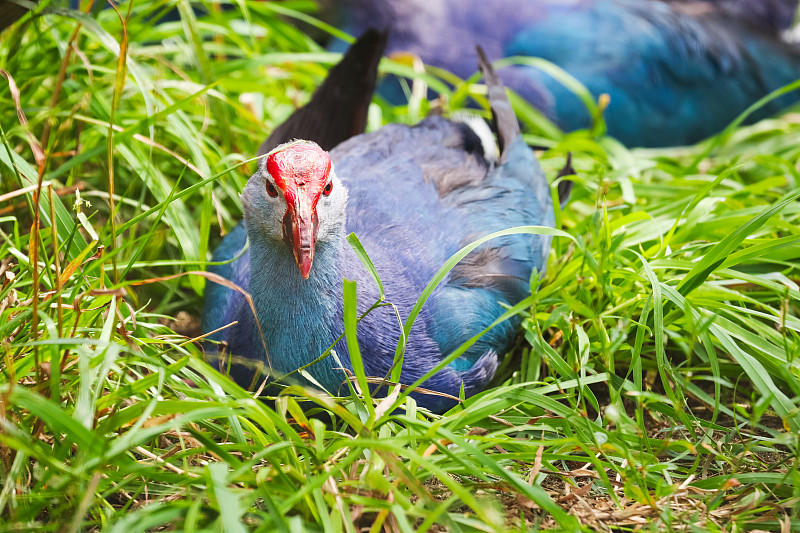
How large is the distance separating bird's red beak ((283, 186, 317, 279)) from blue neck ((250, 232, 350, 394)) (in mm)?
121

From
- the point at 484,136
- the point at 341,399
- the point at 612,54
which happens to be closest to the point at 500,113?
the point at 484,136

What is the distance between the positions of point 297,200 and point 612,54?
3.31 meters

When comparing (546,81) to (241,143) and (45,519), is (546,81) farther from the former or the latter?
(45,519)

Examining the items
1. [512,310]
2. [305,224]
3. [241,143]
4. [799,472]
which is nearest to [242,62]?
[241,143]

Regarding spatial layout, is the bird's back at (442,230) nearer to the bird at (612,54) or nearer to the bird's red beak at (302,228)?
the bird's red beak at (302,228)

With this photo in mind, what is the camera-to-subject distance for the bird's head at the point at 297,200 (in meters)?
1.87

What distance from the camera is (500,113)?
293 cm

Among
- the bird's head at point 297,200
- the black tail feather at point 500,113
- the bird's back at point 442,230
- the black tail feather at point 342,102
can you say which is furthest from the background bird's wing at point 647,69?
the bird's head at point 297,200

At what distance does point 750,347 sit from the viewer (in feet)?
7.03

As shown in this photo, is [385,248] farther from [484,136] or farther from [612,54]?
[612,54]

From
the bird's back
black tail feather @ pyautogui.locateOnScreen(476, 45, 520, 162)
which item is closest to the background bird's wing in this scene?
black tail feather @ pyautogui.locateOnScreen(476, 45, 520, 162)

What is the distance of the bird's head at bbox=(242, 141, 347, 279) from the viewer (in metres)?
1.87

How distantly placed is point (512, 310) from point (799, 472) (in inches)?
32.1

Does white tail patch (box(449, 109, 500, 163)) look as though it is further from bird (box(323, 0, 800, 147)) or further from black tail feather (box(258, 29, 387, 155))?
bird (box(323, 0, 800, 147))
